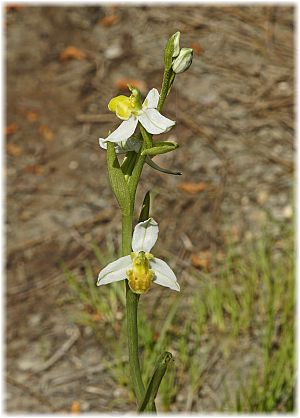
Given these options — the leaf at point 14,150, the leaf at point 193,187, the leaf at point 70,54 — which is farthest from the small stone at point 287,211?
the leaf at point 70,54

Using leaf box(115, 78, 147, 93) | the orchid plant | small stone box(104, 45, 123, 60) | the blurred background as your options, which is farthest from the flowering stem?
small stone box(104, 45, 123, 60)

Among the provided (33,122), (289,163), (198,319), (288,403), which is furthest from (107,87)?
(288,403)

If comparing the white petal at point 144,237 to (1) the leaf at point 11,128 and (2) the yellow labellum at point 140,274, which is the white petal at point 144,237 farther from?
(1) the leaf at point 11,128

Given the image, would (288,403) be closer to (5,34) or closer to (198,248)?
(198,248)

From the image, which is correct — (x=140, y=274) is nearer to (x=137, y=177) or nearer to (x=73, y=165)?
(x=137, y=177)

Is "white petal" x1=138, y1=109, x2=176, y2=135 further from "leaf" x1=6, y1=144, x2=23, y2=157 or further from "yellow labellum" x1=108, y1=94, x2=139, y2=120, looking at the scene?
"leaf" x1=6, y1=144, x2=23, y2=157

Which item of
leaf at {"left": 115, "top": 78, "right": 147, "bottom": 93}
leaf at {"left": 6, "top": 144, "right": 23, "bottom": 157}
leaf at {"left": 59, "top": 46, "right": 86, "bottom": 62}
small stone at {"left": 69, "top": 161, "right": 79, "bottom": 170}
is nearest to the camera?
small stone at {"left": 69, "top": 161, "right": 79, "bottom": 170}

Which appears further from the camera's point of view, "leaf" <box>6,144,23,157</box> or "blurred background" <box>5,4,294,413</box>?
"leaf" <box>6,144,23,157</box>
